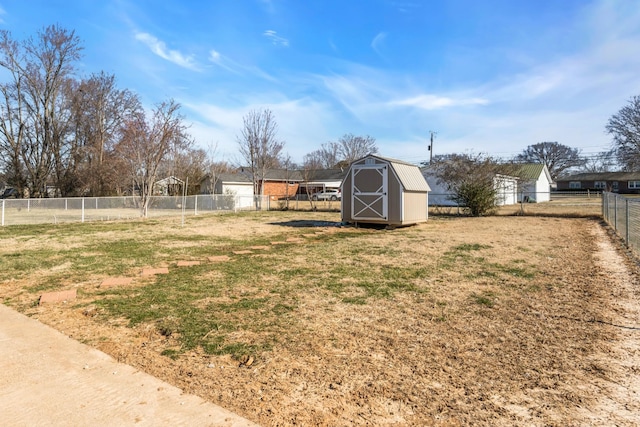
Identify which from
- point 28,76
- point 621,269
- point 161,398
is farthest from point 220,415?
point 28,76

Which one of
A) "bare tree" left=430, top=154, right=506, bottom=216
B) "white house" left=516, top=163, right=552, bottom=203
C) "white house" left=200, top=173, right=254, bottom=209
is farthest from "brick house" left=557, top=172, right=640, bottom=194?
"white house" left=200, top=173, right=254, bottom=209

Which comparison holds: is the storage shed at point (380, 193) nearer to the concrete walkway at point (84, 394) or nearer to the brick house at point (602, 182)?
the concrete walkway at point (84, 394)

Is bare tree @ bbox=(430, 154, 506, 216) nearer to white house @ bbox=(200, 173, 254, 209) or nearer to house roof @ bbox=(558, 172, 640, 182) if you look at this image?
white house @ bbox=(200, 173, 254, 209)

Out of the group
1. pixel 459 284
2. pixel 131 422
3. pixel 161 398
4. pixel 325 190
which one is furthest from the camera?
pixel 325 190

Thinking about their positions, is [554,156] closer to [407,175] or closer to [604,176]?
[604,176]

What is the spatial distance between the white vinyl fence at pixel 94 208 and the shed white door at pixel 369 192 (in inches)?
316

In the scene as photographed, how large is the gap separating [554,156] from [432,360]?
72009mm

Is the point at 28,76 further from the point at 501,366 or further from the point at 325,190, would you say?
the point at 501,366

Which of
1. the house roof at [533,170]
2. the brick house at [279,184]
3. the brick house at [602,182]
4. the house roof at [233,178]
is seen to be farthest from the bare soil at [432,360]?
the brick house at [602,182]

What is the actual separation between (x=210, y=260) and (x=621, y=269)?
7782 millimetres

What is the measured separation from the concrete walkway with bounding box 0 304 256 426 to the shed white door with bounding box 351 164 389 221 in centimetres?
1269

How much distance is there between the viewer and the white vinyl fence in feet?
56.5

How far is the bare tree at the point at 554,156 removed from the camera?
6319 centimetres

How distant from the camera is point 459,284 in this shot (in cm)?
589
